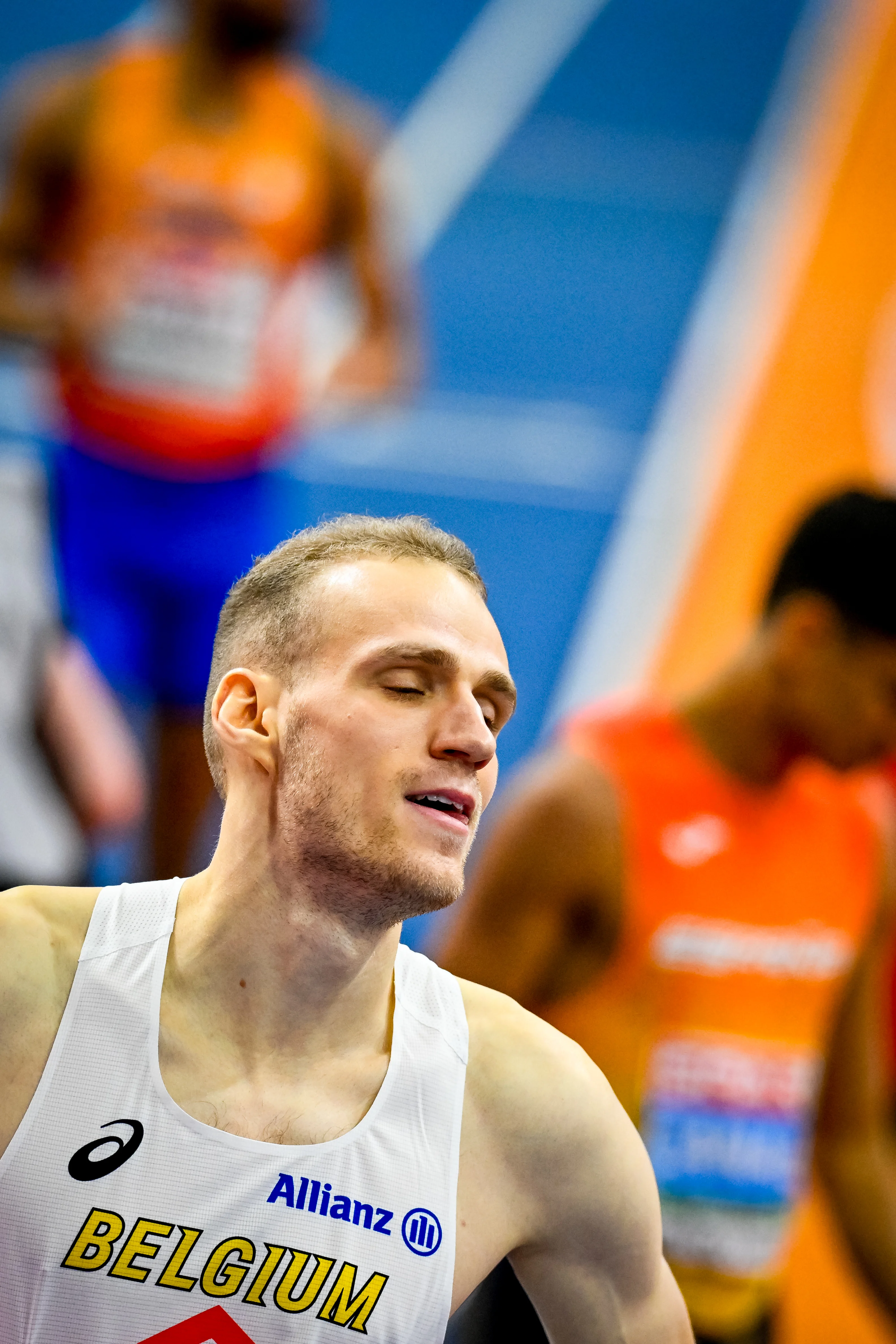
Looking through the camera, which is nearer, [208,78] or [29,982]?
[29,982]

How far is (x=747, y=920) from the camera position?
2889mm

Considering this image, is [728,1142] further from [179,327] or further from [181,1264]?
[179,327]

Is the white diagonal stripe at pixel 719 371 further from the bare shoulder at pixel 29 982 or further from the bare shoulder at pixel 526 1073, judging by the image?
the bare shoulder at pixel 29 982

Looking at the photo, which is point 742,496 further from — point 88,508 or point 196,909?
point 196,909

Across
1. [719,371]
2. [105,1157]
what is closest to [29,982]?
[105,1157]

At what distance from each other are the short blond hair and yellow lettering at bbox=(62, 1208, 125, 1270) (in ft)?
1.48

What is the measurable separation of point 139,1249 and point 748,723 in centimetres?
174

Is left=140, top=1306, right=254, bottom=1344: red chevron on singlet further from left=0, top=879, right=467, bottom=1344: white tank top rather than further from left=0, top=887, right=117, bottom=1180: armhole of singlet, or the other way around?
left=0, top=887, right=117, bottom=1180: armhole of singlet

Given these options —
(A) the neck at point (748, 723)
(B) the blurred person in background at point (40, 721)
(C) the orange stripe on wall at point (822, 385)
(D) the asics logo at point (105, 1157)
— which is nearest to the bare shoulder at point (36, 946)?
→ (D) the asics logo at point (105, 1157)

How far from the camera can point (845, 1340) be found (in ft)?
13.7

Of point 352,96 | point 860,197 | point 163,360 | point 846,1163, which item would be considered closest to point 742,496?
point 860,197

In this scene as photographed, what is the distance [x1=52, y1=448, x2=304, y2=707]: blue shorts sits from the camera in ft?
14.3

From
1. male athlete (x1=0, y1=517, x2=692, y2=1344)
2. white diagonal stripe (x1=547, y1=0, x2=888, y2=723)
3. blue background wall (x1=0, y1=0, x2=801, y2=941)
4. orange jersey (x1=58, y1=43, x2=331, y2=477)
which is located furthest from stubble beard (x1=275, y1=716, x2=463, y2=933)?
white diagonal stripe (x1=547, y1=0, x2=888, y2=723)

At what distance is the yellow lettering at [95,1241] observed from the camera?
1404 millimetres
